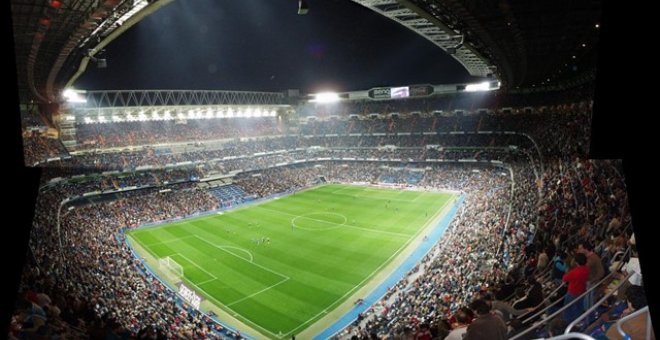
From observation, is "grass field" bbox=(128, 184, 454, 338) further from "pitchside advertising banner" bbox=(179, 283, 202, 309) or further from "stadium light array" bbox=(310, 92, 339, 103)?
"stadium light array" bbox=(310, 92, 339, 103)

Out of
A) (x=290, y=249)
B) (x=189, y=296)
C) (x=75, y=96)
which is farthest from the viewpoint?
(x=75, y=96)

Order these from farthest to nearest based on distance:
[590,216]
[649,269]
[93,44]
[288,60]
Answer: [288,60] → [93,44] → [590,216] → [649,269]

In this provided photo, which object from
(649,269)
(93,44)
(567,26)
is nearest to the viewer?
(649,269)

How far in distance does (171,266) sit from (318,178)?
3225 cm

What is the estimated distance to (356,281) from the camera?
21.9m

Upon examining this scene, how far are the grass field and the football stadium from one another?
21 centimetres

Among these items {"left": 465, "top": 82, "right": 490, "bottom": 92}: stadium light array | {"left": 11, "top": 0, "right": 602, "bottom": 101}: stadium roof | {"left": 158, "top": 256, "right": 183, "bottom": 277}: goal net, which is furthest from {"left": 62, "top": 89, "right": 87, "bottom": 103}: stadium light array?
{"left": 465, "top": 82, "right": 490, "bottom": 92}: stadium light array

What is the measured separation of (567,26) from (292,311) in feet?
58.8

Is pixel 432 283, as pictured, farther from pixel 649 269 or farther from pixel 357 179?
pixel 357 179

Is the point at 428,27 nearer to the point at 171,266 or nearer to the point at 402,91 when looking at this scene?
the point at 171,266

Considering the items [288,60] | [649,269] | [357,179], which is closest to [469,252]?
[649,269]

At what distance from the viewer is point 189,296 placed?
20.2 metres

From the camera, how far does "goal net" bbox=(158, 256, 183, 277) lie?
79.9 ft

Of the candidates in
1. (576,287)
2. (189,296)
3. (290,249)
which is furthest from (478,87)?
(576,287)
